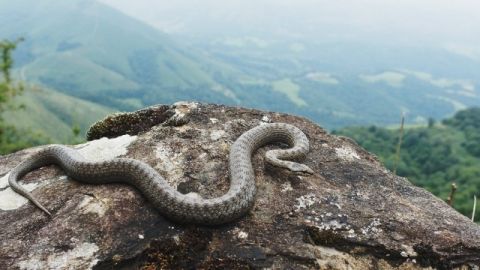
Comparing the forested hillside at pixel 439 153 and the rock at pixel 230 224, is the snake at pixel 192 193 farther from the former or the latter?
the forested hillside at pixel 439 153

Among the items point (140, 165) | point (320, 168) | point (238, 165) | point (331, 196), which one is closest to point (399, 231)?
point (331, 196)

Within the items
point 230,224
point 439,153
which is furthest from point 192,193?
point 439,153

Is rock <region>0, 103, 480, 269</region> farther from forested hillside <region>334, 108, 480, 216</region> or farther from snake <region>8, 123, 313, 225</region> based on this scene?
forested hillside <region>334, 108, 480, 216</region>

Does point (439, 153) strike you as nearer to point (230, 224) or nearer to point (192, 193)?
point (192, 193)

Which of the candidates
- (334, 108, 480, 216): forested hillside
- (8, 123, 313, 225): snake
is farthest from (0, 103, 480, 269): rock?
(334, 108, 480, 216): forested hillside

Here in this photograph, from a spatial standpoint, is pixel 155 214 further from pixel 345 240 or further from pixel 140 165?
pixel 345 240

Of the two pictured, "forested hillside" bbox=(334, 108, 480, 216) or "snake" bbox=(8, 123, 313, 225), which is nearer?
"snake" bbox=(8, 123, 313, 225)
